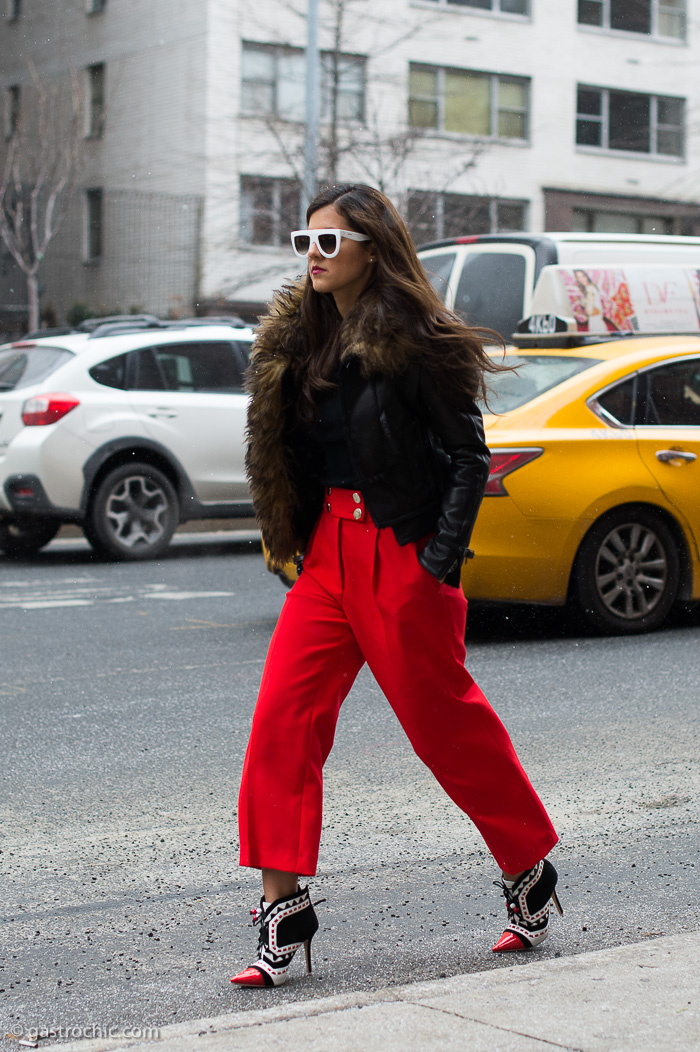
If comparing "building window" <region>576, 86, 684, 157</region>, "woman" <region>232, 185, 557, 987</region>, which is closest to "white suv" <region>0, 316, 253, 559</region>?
"woman" <region>232, 185, 557, 987</region>

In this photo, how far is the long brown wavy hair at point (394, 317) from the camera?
3346 millimetres

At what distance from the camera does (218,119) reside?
31.4m

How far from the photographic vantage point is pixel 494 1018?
2.88m

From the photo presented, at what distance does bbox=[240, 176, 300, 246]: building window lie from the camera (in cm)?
3036

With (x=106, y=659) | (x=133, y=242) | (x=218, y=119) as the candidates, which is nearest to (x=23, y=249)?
(x=133, y=242)

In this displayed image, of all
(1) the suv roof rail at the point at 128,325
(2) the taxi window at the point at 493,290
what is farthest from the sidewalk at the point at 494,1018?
(1) the suv roof rail at the point at 128,325

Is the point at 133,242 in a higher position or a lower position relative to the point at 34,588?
higher

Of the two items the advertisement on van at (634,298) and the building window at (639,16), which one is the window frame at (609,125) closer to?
the building window at (639,16)

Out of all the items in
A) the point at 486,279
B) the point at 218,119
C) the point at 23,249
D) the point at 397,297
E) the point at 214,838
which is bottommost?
the point at 214,838

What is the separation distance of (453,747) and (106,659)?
14.7 feet

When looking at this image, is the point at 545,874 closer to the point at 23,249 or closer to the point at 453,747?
the point at 453,747

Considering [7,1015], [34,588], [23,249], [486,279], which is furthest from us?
[23,249]

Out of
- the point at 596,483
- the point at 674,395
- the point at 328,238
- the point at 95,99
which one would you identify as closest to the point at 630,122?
the point at 95,99

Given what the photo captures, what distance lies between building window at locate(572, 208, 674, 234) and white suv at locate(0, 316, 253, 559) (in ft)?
82.9
